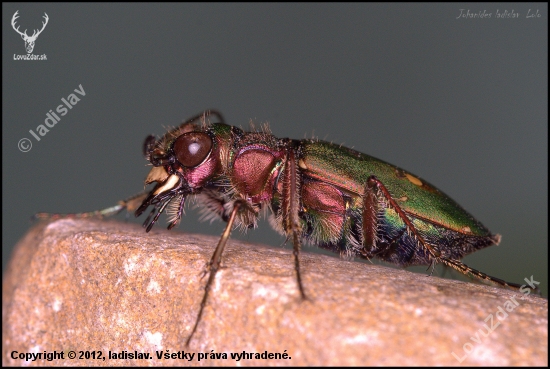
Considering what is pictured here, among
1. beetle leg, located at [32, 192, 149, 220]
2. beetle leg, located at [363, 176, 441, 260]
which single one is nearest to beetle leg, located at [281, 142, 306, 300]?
beetle leg, located at [363, 176, 441, 260]

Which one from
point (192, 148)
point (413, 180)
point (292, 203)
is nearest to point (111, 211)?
point (192, 148)

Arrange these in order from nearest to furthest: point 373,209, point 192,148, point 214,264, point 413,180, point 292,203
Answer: point 214,264, point 292,203, point 373,209, point 192,148, point 413,180

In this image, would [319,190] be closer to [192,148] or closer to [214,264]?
[192,148]

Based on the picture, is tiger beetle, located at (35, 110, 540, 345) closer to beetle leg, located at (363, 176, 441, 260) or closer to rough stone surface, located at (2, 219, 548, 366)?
beetle leg, located at (363, 176, 441, 260)

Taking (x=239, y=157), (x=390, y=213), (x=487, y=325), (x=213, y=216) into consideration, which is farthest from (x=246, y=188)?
(x=487, y=325)

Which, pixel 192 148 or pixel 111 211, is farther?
pixel 111 211

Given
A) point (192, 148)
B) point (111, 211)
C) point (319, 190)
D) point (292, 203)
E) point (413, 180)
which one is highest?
point (413, 180)

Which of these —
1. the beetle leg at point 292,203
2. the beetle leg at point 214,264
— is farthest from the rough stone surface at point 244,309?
the beetle leg at point 292,203
